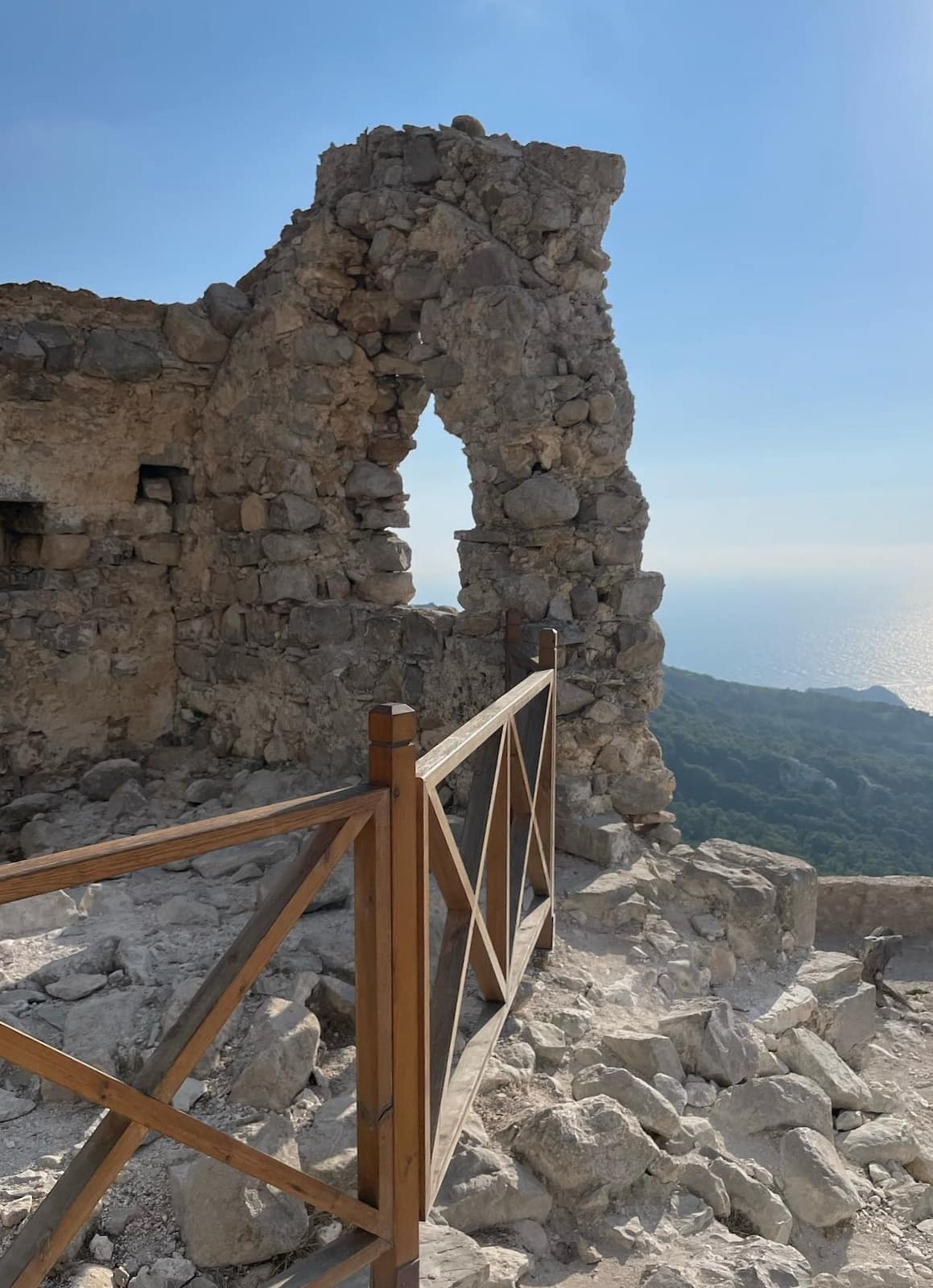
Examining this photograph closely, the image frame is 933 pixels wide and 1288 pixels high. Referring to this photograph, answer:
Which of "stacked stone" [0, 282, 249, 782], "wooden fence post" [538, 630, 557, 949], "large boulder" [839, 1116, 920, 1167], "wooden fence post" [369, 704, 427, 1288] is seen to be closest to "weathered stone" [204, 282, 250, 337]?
"stacked stone" [0, 282, 249, 782]

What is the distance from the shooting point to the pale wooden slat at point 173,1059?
1.29 m

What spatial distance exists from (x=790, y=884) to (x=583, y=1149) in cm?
235

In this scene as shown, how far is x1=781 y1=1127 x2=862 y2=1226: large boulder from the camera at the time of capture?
2531 millimetres

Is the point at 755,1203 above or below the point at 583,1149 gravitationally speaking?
below

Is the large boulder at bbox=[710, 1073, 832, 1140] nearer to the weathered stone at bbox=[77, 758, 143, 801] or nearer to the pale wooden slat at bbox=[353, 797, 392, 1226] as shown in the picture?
the pale wooden slat at bbox=[353, 797, 392, 1226]

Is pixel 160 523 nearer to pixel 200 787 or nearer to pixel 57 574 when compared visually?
pixel 57 574

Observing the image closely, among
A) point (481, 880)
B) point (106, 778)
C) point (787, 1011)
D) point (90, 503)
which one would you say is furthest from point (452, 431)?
point (787, 1011)

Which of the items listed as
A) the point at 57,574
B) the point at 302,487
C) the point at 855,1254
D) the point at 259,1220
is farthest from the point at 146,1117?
the point at 57,574

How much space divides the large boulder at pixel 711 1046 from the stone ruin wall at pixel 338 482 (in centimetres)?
131

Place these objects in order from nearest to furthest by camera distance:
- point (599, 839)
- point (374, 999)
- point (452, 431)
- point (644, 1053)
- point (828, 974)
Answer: point (374, 999), point (644, 1053), point (828, 974), point (599, 839), point (452, 431)

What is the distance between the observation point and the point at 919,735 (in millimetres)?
32844

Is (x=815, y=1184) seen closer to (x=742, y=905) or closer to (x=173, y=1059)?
(x=742, y=905)

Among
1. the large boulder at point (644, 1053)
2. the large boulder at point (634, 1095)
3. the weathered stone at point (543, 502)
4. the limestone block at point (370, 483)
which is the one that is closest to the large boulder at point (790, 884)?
the large boulder at point (644, 1053)

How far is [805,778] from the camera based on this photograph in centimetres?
2219
